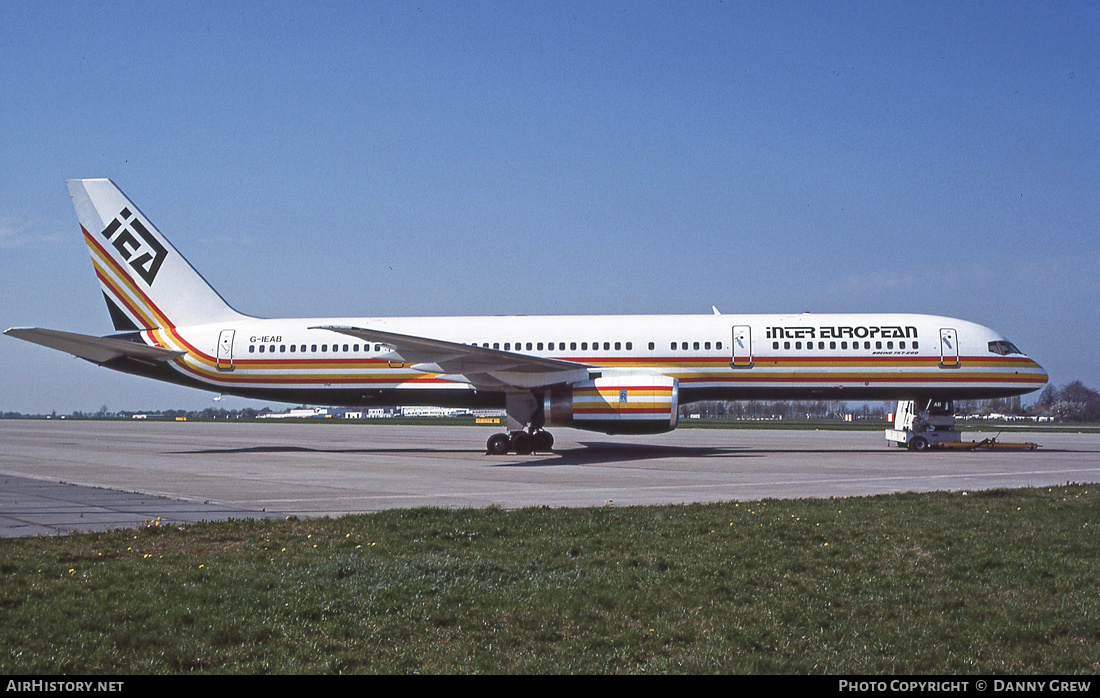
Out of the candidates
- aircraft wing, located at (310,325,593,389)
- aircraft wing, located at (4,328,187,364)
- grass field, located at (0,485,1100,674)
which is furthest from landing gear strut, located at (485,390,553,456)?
grass field, located at (0,485,1100,674)

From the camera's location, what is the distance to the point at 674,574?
23.8ft

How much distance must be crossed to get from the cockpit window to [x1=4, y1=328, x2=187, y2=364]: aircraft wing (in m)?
24.8

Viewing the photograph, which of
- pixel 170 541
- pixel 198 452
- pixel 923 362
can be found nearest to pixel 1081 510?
pixel 170 541

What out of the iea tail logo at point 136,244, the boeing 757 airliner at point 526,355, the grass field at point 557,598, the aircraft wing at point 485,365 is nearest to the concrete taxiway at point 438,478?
the boeing 757 airliner at point 526,355

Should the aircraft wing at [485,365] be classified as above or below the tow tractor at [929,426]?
above

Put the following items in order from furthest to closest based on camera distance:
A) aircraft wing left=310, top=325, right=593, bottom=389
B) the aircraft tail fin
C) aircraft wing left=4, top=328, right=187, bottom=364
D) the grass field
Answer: the aircraft tail fin → aircraft wing left=4, top=328, right=187, bottom=364 → aircraft wing left=310, top=325, right=593, bottom=389 → the grass field

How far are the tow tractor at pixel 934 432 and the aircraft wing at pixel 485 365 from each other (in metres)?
10.5

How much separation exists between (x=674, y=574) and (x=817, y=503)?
5437 millimetres

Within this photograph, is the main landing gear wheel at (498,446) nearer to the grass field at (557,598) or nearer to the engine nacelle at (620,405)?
the engine nacelle at (620,405)

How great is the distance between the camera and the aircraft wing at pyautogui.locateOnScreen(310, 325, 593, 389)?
75.9 feet

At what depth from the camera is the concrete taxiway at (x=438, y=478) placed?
12.2 metres

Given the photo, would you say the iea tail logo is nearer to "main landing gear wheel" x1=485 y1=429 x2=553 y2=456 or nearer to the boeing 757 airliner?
the boeing 757 airliner

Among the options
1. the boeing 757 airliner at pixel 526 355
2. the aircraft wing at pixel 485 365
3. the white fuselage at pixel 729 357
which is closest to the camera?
the aircraft wing at pixel 485 365

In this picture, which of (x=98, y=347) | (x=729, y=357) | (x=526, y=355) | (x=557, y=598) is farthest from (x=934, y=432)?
(x=98, y=347)
